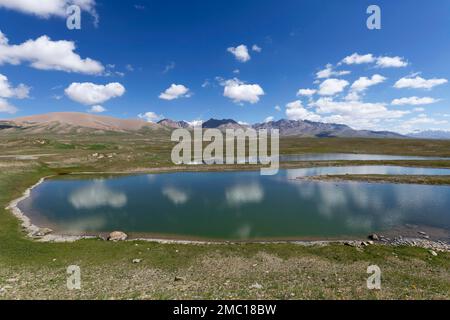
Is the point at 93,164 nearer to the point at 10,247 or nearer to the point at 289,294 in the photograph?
the point at 10,247

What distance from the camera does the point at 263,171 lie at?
91000 millimetres

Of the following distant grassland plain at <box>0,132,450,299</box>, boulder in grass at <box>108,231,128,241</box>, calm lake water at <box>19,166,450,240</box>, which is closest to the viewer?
distant grassland plain at <box>0,132,450,299</box>

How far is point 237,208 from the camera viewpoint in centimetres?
4666

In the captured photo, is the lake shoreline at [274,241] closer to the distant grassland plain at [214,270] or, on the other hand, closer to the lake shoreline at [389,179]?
the distant grassland plain at [214,270]

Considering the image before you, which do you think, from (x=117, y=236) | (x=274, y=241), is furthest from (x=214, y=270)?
(x=117, y=236)

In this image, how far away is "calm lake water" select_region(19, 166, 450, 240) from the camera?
3578 centimetres

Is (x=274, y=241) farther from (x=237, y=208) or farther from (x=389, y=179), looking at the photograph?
(x=389, y=179)

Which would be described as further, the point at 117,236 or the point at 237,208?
the point at 237,208

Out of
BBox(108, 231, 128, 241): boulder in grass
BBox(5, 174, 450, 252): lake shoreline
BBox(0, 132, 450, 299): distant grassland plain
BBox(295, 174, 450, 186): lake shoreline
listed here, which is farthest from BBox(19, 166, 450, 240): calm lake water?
BBox(0, 132, 450, 299): distant grassland plain

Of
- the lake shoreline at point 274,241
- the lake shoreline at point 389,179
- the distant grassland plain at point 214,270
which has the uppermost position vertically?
the lake shoreline at point 389,179

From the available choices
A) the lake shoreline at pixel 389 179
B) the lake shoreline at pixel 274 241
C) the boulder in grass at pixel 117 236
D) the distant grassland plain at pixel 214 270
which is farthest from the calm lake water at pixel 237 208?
the distant grassland plain at pixel 214 270

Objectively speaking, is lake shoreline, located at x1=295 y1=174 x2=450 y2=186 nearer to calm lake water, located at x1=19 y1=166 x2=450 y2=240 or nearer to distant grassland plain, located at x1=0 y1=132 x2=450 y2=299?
calm lake water, located at x1=19 y1=166 x2=450 y2=240

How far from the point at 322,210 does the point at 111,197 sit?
146 ft

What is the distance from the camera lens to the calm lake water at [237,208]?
117 ft
